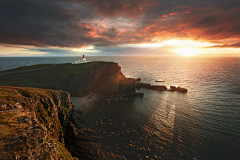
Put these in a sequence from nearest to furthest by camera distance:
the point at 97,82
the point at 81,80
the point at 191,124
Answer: the point at 191,124
the point at 81,80
the point at 97,82

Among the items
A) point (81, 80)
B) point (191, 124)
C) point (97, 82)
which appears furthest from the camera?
point (97, 82)

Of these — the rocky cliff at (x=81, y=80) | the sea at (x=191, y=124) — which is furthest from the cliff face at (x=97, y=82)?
the sea at (x=191, y=124)

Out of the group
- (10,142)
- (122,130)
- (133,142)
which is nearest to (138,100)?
(122,130)

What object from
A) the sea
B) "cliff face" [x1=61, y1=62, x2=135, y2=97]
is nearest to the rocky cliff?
"cliff face" [x1=61, y1=62, x2=135, y2=97]

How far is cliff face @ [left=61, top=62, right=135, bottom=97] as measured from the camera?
49.1m

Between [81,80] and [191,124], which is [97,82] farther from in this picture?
[191,124]

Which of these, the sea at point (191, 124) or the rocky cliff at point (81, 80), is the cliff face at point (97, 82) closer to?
the rocky cliff at point (81, 80)

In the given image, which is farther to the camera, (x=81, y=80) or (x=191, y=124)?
(x=81, y=80)

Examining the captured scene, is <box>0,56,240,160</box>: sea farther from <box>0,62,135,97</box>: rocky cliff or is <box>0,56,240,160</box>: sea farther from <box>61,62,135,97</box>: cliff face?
<box>0,62,135,97</box>: rocky cliff

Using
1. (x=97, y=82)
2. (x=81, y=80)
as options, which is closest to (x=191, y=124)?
(x=81, y=80)

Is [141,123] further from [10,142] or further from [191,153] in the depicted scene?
[10,142]

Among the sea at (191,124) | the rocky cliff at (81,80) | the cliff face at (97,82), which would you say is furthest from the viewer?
the cliff face at (97,82)

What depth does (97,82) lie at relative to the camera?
60.6 metres

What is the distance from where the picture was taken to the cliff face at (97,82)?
4912 centimetres
